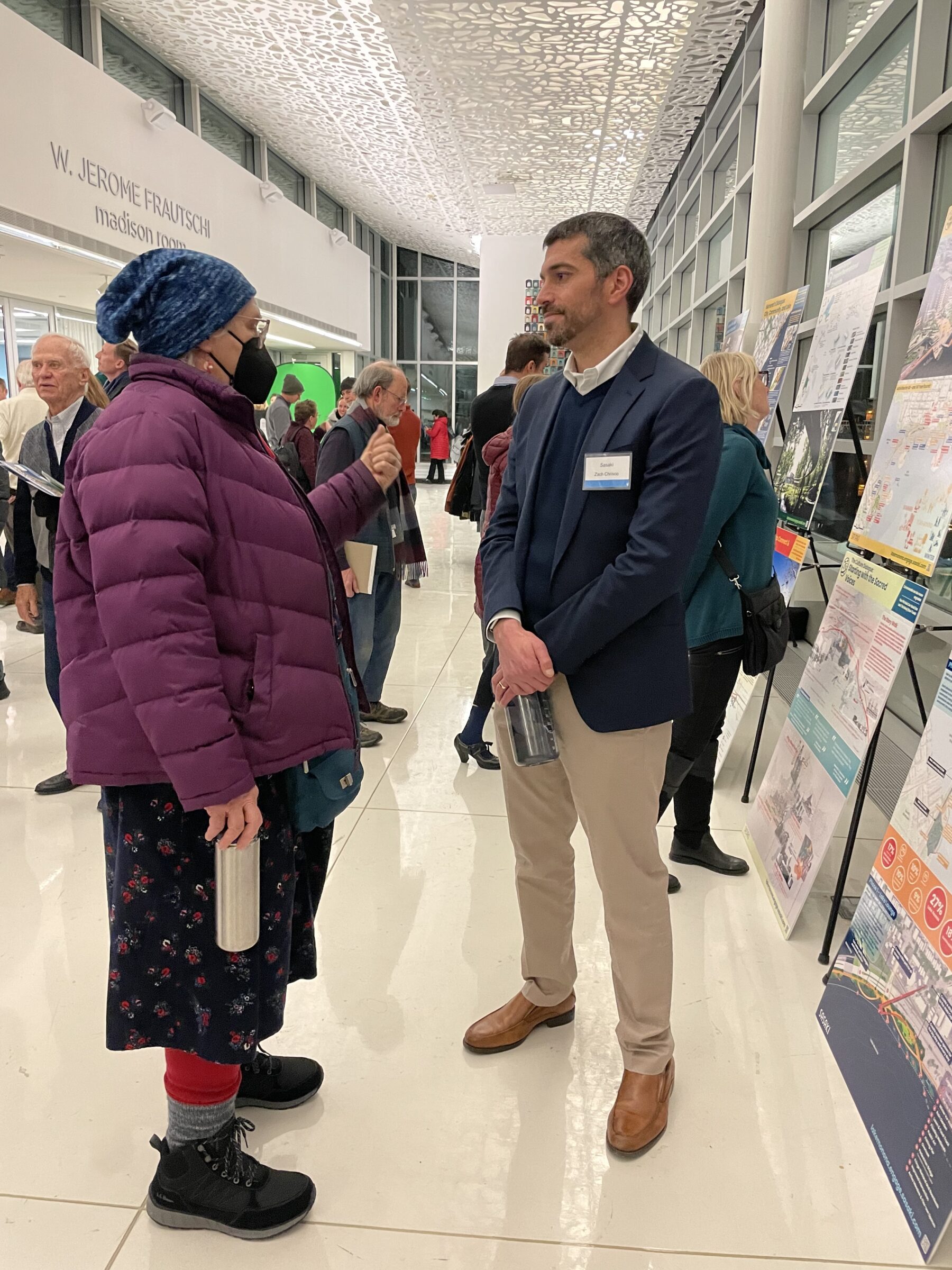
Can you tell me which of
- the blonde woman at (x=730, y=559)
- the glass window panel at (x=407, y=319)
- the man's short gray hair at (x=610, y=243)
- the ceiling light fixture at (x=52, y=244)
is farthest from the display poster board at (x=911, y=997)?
the glass window panel at (x=407, y=319)

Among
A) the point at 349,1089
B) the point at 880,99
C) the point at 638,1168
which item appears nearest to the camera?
the point at 638,1168

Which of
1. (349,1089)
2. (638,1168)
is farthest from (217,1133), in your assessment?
(638,1168)

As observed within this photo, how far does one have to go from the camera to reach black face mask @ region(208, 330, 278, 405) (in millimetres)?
1428

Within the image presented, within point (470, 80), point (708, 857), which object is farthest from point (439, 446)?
point (708, 857)

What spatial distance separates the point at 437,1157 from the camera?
1693 millimetres

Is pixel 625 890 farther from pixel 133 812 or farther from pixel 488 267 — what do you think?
pixel 488 267

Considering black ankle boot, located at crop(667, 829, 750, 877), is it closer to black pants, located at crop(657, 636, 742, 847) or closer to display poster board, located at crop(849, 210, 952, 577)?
black pants, located at crop(657, 636, 742, 847)

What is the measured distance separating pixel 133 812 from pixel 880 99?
14.7 ft

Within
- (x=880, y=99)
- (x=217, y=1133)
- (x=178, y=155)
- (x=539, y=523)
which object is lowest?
(x=217, y=1133)

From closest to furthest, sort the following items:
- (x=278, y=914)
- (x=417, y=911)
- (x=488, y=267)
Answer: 1. (x=278, y=914)
2. (x=417, y=911)
3. (x=488, y=267)

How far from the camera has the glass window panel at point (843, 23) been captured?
4.22 metres

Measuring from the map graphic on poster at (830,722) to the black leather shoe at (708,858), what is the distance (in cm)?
7

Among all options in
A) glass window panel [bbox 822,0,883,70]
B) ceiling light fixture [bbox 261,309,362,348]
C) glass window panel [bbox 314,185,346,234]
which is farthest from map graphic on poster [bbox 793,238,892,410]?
glass window panel [bbox 314,185,346,234]

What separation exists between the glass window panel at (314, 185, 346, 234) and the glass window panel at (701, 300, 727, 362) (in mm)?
7643
